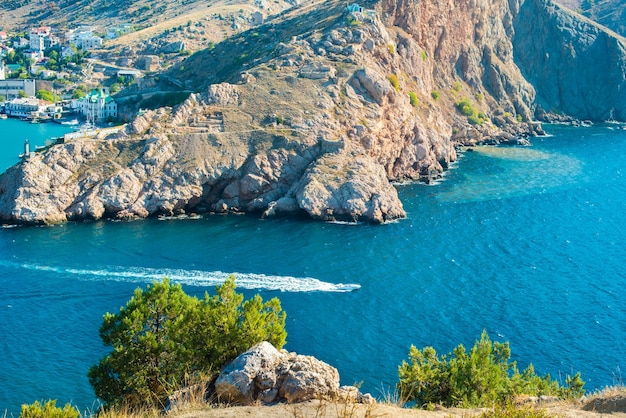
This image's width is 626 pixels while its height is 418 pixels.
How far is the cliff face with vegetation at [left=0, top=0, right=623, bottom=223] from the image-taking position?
319ft

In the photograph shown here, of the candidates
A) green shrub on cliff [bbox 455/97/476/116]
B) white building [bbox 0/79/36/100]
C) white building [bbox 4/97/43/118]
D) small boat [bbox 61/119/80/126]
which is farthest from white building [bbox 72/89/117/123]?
green shrub on cliff [bbox 455/97/476/116]

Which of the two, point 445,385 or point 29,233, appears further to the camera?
point 29,233

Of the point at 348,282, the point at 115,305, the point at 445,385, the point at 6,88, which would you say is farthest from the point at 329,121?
the point at 6,88

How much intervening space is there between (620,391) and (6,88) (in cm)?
18831

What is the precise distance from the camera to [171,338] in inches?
1487

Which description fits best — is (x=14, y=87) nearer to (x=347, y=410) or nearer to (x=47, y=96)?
(x=47, y=96)

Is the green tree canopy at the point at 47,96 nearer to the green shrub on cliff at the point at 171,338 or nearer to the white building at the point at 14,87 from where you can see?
the white building at the point at 14,87

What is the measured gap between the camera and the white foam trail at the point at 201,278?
73125mm

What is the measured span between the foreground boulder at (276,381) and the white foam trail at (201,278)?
42046mm

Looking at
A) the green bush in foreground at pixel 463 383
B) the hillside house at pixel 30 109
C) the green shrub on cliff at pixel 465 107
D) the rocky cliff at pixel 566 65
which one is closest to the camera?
the green bush in foreground at pixel 463 383

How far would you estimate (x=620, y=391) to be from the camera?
29969mm

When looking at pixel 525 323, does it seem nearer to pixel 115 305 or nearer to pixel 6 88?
pixel 115 305

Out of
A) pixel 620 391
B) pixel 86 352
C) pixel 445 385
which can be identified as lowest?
→ pixel 86 352

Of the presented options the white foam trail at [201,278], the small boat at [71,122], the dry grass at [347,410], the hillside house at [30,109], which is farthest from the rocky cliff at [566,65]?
the dry grass at [347,410]
